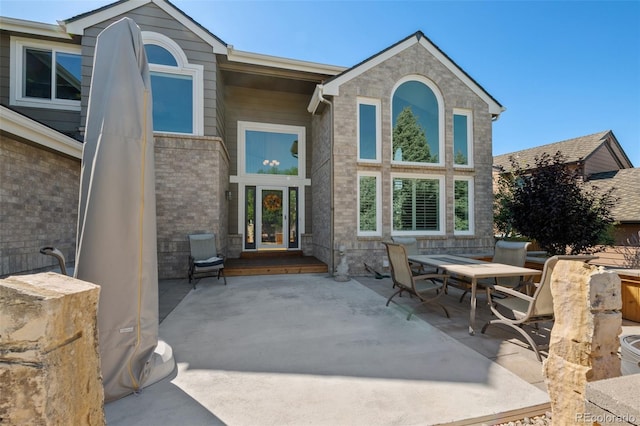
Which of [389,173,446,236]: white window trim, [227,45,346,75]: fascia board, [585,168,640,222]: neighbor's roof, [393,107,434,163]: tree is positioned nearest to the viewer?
[389,173,446,236]: white window trim

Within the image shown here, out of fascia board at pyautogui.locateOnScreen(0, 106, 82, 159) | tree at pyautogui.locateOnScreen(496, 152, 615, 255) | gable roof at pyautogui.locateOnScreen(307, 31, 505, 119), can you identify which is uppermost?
gable roof at pyautogui.locateOnScreen(307, 31, 505, 119)

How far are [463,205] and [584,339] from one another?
7.22 meters

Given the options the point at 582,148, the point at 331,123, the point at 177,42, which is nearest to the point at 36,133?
the point at 177,42

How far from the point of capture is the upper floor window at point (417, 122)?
26.6 feet

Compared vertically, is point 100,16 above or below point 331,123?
above

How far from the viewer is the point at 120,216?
7.68 feet

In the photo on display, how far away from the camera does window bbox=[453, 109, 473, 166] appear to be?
27.6 feet

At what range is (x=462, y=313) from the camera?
4.59 metres

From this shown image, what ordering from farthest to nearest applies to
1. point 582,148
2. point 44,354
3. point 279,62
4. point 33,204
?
point 582,148, point 279,62, point 33,204, point 44,354

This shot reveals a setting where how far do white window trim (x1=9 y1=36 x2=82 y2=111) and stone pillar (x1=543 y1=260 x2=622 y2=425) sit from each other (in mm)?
10643

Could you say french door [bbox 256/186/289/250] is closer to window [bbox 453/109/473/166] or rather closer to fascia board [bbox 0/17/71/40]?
window [bbox 453/109/473/166]

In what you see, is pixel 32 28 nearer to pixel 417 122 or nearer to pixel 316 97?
pixel 316 97

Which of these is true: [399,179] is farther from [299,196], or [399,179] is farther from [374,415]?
[374,415]
